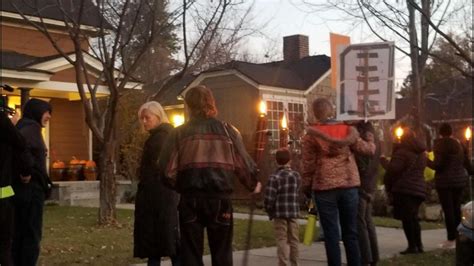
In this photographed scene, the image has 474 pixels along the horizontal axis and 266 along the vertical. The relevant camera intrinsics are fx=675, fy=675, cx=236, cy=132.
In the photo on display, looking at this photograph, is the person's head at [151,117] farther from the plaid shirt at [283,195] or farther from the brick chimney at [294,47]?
the brick chimney at [294,47]

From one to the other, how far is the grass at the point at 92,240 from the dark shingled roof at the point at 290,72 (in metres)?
13.7

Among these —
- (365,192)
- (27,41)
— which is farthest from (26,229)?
(27,41)

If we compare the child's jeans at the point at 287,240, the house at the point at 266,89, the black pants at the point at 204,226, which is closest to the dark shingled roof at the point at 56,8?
the child's jeans at the point at 287,240

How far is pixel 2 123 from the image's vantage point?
19.8 feet

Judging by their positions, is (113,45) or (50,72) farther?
(50,72)

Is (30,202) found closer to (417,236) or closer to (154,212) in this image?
(154,212)

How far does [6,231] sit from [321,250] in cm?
489

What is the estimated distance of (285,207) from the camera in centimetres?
787

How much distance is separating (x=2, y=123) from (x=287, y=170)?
3435mm

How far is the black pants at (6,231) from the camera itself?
604 cm

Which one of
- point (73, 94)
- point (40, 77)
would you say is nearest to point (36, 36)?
point (73, 94)

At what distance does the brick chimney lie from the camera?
32312 mm

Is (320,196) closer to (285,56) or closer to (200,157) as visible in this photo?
(200,157)

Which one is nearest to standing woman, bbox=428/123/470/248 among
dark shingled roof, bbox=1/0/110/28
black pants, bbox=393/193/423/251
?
black pants, bbox=393/193/423/251
